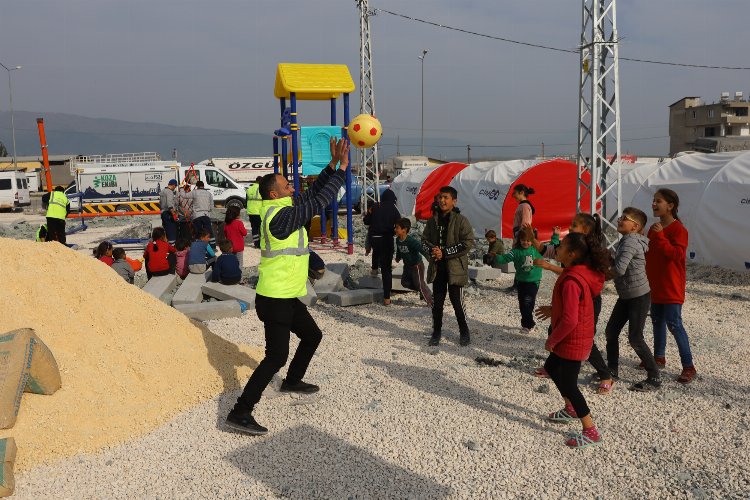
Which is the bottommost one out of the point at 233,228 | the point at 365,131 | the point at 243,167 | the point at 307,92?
the point at 233,228

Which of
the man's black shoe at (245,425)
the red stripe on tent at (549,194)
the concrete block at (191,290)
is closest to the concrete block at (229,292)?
the concrete block at (191,290)

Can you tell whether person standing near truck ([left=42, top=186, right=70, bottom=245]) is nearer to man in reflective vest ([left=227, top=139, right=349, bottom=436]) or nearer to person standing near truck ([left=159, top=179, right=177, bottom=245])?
person standing near truck ([left=159, top=179, right=177, bottom=245])

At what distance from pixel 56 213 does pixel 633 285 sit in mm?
12759

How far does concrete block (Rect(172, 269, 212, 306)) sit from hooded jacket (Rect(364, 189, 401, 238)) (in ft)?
9.11

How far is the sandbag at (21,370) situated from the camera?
14.2 feet

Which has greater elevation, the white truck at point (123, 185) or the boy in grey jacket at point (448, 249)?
the white truck at point (123, 185)

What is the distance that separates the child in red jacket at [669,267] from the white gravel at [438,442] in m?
0.54

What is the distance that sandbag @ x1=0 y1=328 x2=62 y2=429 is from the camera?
4.32 m

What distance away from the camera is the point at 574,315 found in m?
4.22

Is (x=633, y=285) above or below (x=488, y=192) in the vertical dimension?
below

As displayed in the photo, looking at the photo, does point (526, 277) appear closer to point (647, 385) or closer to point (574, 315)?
point (647, 385)

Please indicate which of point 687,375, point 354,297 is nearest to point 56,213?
point 354,297

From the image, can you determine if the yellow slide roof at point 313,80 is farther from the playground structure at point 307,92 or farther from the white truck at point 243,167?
the white truck at point 243,167

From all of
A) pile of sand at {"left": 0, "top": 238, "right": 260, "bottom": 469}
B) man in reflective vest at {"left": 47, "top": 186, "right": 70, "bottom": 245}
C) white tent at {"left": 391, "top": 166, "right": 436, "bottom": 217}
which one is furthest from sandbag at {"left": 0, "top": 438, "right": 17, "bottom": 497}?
white tent at {"left": 391, "top": 166, "right": 436, "bottom": 217}
